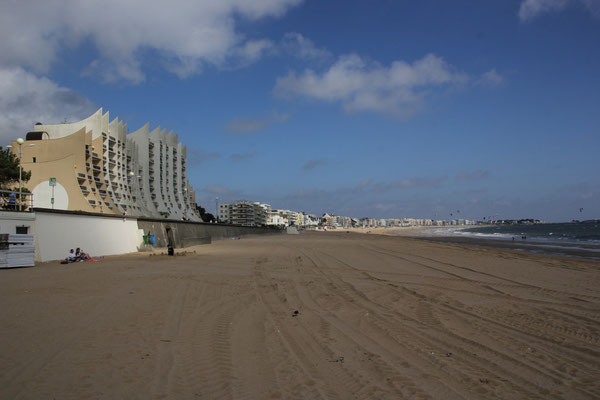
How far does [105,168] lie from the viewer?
2640 inches

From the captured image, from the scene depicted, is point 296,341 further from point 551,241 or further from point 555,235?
point 555,235

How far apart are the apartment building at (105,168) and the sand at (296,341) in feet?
60.0

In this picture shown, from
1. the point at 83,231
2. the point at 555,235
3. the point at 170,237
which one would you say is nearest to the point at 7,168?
the point at 170,237

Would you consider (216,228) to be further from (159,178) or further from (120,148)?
(159,178)

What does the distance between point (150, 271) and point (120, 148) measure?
67314 millimetres

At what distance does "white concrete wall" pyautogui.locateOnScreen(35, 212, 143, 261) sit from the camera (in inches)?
703

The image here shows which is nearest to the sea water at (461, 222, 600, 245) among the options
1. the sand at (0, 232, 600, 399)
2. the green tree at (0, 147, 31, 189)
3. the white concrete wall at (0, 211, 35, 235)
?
the sand at (0, 232, 600, 399)

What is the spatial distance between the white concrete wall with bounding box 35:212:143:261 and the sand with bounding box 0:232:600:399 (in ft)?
24.8

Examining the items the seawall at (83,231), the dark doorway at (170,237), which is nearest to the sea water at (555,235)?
the dark doorway at (170,237)

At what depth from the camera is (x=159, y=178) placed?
93000 millimetres

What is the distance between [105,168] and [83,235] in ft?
172

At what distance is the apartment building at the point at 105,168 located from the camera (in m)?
51.2

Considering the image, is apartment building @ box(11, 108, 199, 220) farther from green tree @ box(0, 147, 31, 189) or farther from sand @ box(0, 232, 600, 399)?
sand @ box(0, 232, 600, 399)

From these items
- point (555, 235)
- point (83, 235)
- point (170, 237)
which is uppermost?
point (83, 235)
